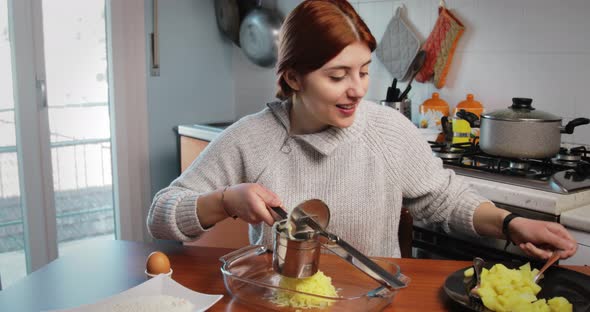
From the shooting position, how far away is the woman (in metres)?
1.20

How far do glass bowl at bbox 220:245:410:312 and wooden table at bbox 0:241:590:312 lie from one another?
0.03 metres

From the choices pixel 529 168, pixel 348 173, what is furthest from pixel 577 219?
pixel 348 173

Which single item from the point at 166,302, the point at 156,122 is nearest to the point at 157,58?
the point at 156,122

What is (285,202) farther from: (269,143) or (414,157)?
(414,157)

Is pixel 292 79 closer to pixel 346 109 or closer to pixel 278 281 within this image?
pixel 346 109

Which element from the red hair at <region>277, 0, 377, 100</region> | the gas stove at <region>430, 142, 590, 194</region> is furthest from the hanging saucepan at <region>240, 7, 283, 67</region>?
the red hair at <region>277, 0, 377, 100</region>

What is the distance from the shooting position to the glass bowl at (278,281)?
878 mm

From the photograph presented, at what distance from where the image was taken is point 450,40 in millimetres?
2297

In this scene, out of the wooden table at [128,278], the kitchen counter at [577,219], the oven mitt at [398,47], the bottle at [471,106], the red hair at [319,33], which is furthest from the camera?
the oven mitt at [398,47]

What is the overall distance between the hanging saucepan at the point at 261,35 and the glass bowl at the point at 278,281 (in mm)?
1987

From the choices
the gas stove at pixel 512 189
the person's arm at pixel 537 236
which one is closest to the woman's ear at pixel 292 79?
the person's arm at pixel 537 236

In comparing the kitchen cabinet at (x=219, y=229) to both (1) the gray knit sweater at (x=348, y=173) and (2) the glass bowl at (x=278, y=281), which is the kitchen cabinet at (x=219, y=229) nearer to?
(1) the gray knit sweater at (x=348, y=173)

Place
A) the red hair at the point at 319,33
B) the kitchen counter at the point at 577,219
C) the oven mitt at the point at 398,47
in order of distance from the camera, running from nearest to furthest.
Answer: the red hair at the point at 319,33 → the kitchen counter at the point at 577,219 → the oven mitt at the point at 398,47

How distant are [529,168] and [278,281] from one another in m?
1.08
